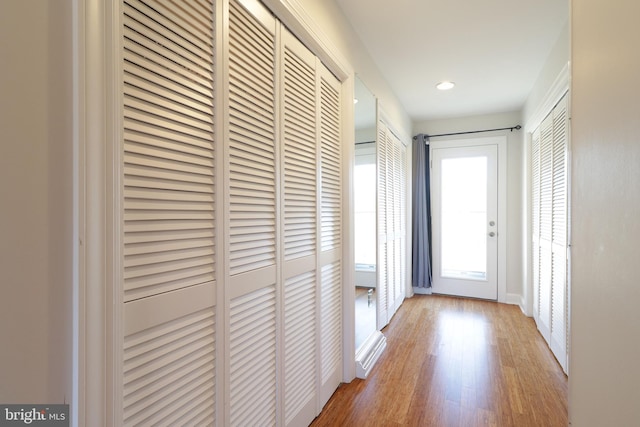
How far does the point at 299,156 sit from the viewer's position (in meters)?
1.68

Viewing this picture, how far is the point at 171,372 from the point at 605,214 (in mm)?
1350

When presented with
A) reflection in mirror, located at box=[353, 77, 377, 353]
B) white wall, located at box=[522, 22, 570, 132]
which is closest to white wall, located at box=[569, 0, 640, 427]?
white wall, located at box=[522, 22, 570, 132]

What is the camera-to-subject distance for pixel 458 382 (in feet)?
7.36

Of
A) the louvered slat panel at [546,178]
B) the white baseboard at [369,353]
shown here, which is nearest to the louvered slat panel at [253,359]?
the white baseboard at [369,353]

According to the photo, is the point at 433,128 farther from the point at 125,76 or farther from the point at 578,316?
the point at 125,76

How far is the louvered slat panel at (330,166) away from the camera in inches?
→ 76.4

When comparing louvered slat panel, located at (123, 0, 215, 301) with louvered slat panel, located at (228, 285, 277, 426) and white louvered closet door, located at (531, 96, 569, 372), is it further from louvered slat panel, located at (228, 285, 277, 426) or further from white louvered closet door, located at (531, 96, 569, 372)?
white louvered closet door, located at (531, 96, 569, 372)

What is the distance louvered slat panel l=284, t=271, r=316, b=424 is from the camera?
1.55 m

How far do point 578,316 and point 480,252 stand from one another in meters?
3.37

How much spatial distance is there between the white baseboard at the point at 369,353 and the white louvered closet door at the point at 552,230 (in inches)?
53.3
